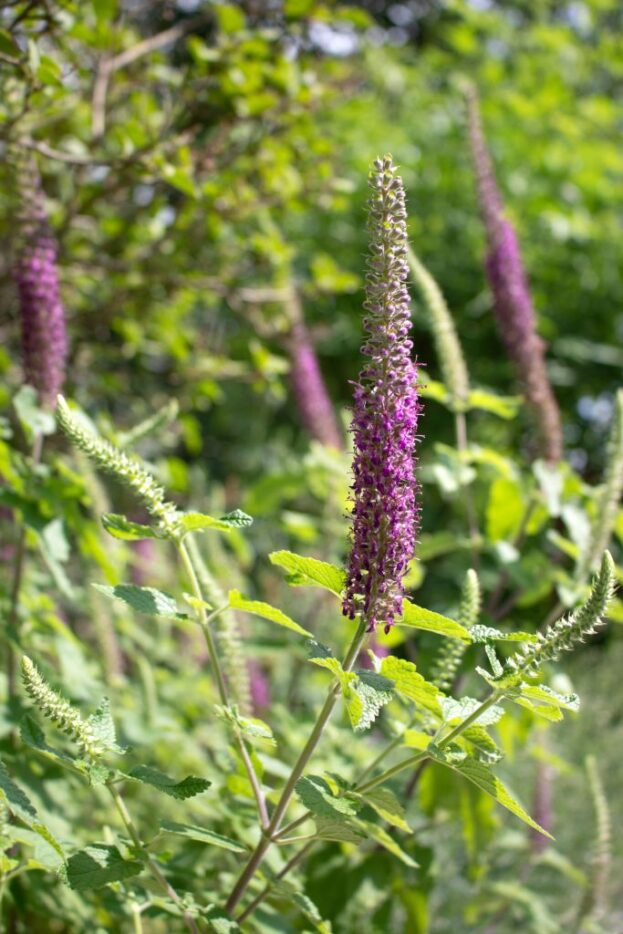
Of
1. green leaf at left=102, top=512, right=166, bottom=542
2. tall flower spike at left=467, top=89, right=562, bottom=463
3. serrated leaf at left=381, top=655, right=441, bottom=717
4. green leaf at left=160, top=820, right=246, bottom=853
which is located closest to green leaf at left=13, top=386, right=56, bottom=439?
green leaf at left=102, top=512, right=166, bottom=542

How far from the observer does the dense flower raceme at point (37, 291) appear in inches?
77.5

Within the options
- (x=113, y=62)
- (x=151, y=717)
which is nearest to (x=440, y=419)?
(x=113, y=62)

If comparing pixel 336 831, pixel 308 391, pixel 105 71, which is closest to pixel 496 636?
pixel 336 831

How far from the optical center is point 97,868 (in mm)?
1321

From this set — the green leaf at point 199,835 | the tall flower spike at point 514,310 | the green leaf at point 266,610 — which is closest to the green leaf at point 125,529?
the green leaf at point 266,610

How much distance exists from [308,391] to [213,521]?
2559 millimetres

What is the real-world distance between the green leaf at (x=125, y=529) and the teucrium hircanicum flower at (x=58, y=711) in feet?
0.68

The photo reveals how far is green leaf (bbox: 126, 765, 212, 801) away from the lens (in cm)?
129

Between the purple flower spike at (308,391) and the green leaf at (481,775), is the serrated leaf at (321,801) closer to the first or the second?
the green leaf at (481,775)

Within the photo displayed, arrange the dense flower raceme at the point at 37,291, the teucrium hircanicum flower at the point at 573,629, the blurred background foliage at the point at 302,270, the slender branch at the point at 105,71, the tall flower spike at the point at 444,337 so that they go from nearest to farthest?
the teucrium hircanicum flower at the point at 573,629 < the dense flower raceme at the point at 37,291 < the tall flower spike at the point at 444,337 < the blurred background foliage at the point at 302,270 < the slender branch at the point at 105,71

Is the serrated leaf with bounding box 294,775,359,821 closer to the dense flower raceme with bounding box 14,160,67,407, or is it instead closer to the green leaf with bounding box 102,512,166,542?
the green leaf with bounding box 102,512,166,542

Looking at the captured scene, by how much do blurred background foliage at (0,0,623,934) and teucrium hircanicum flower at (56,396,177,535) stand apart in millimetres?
676

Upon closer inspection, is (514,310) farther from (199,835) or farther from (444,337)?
(199,835)

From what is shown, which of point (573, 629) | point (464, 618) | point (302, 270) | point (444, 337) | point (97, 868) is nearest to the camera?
point (573, 629)
